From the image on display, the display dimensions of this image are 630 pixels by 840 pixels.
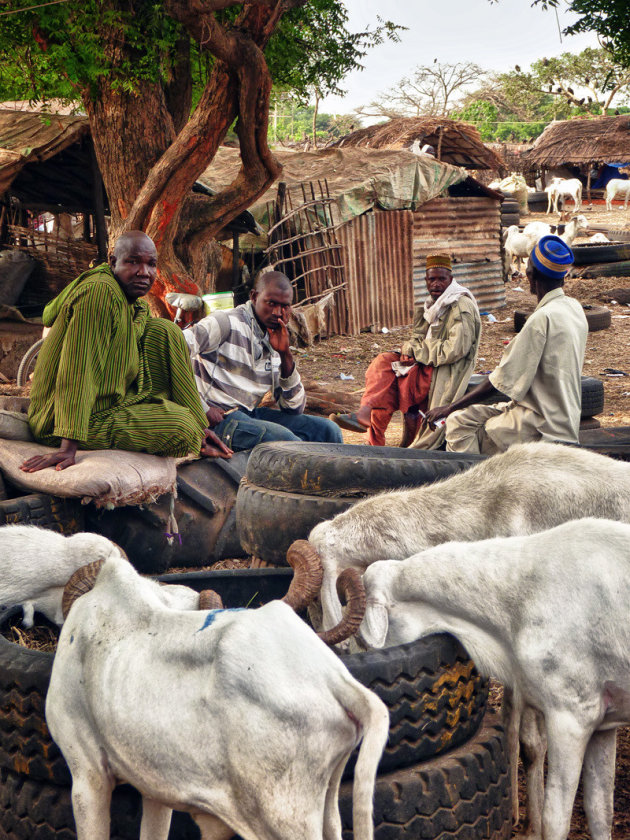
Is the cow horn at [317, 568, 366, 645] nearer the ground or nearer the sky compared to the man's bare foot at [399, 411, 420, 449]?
nearer the sky

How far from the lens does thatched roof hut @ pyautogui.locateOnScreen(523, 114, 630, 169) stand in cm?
2998

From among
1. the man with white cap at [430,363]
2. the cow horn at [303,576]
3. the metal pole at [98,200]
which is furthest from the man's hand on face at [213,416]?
the metal pole at [98,200]

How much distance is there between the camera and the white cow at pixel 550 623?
226 cm

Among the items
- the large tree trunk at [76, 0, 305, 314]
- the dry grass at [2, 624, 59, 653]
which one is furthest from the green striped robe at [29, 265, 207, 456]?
the large tree trunk at [76, 0, 305, 314]

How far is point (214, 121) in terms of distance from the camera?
9.26m

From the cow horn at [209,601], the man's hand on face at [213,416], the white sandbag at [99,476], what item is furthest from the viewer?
the man's hand on face at [213,416]

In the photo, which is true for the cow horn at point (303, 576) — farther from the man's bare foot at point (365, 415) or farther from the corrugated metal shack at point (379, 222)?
the corrugated metal shack at point (379, 222)

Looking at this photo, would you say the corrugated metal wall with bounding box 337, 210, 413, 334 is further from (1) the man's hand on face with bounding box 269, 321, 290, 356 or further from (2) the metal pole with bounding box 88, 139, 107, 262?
(1) the man's hand on face with bounding box 269, 321, 290, 356

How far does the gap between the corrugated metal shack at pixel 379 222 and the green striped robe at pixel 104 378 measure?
357 inches

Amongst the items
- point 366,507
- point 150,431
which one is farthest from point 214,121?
point 366,507

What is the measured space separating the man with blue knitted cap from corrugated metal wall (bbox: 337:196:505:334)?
1025cm

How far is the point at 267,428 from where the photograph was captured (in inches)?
223

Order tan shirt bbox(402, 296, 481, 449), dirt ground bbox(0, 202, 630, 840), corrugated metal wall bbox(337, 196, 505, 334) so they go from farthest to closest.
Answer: corrugated metal wall bbox(337, 196, 505, 334) < dirt ground bbox(0, 202, 630, 840) < tan shirt bbox(402, 296, 481, 449)

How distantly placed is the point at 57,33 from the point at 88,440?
652cm
